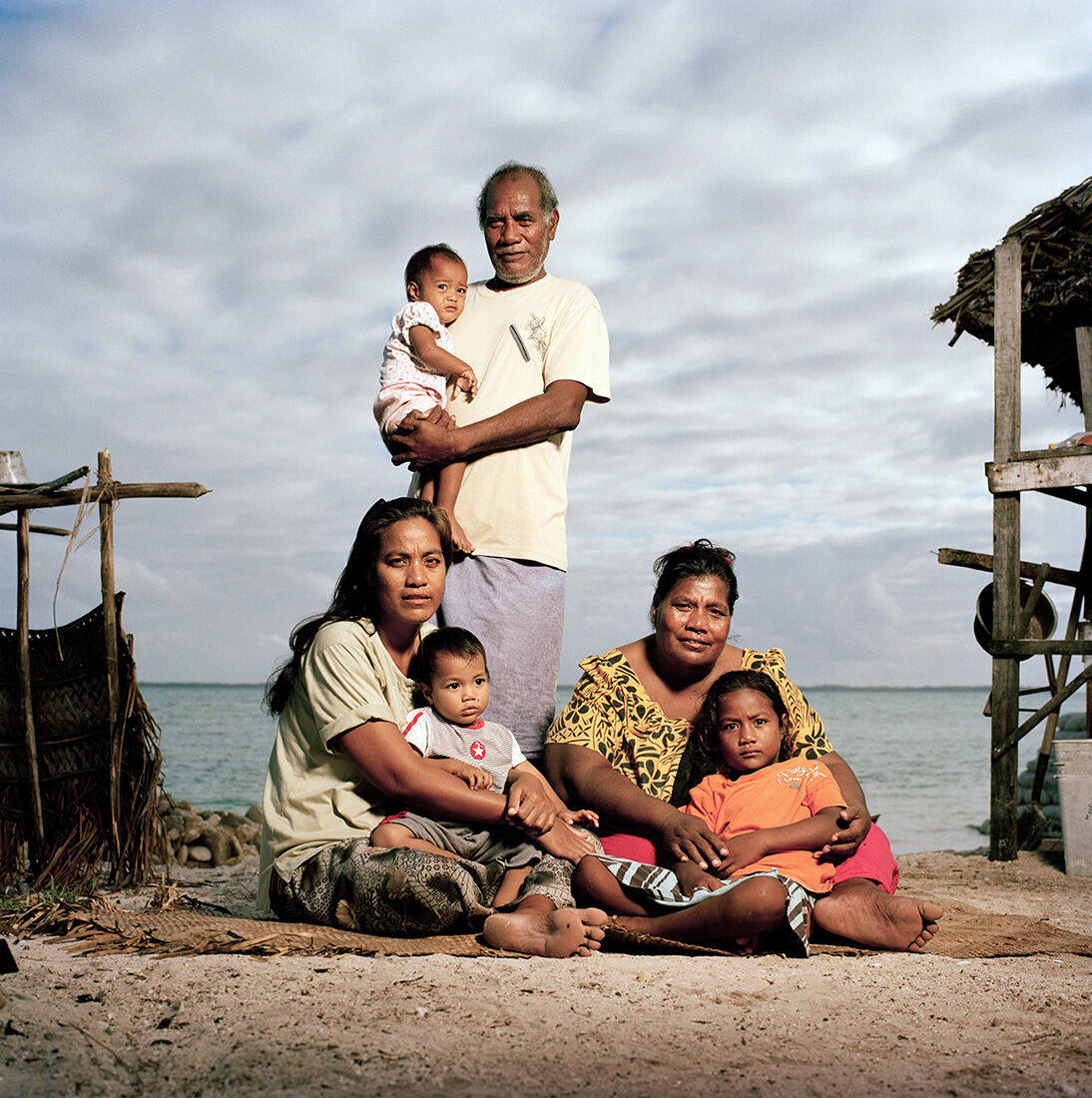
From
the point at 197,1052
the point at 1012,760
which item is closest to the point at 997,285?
the point at 1012,760

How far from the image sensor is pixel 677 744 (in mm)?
4098

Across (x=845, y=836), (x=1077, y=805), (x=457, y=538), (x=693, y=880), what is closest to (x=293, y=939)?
(x=693, y=880)

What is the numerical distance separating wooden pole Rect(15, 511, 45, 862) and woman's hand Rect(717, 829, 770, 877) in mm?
3814

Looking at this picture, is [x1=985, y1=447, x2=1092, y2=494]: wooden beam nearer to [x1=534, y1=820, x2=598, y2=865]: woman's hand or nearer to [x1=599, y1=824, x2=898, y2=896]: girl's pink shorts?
[x1=599, y1=824, x2=898, y2=896]: girl's pink shorts

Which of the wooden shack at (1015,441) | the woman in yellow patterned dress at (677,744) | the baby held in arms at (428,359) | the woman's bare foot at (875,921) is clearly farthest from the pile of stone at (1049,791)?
the baby held in arms at (428,359)

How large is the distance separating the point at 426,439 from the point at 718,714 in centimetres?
152

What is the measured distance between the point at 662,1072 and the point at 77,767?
171 inches

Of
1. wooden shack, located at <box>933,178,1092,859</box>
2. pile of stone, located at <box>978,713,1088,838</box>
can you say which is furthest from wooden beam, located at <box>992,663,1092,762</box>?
pile of stone, located at <box>978,713,1088,838</box>

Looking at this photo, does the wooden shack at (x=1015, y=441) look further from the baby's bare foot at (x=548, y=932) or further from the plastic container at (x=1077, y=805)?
the baby's bare foot at (x=548, y=932)

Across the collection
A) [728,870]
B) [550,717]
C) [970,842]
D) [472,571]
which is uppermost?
[472,571]

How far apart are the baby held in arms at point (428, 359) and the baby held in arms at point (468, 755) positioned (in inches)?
21.6

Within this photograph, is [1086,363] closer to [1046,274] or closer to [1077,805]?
[1046,274]

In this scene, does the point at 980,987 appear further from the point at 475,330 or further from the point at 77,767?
the point at 77,767

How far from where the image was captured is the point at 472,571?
4.25 meters
